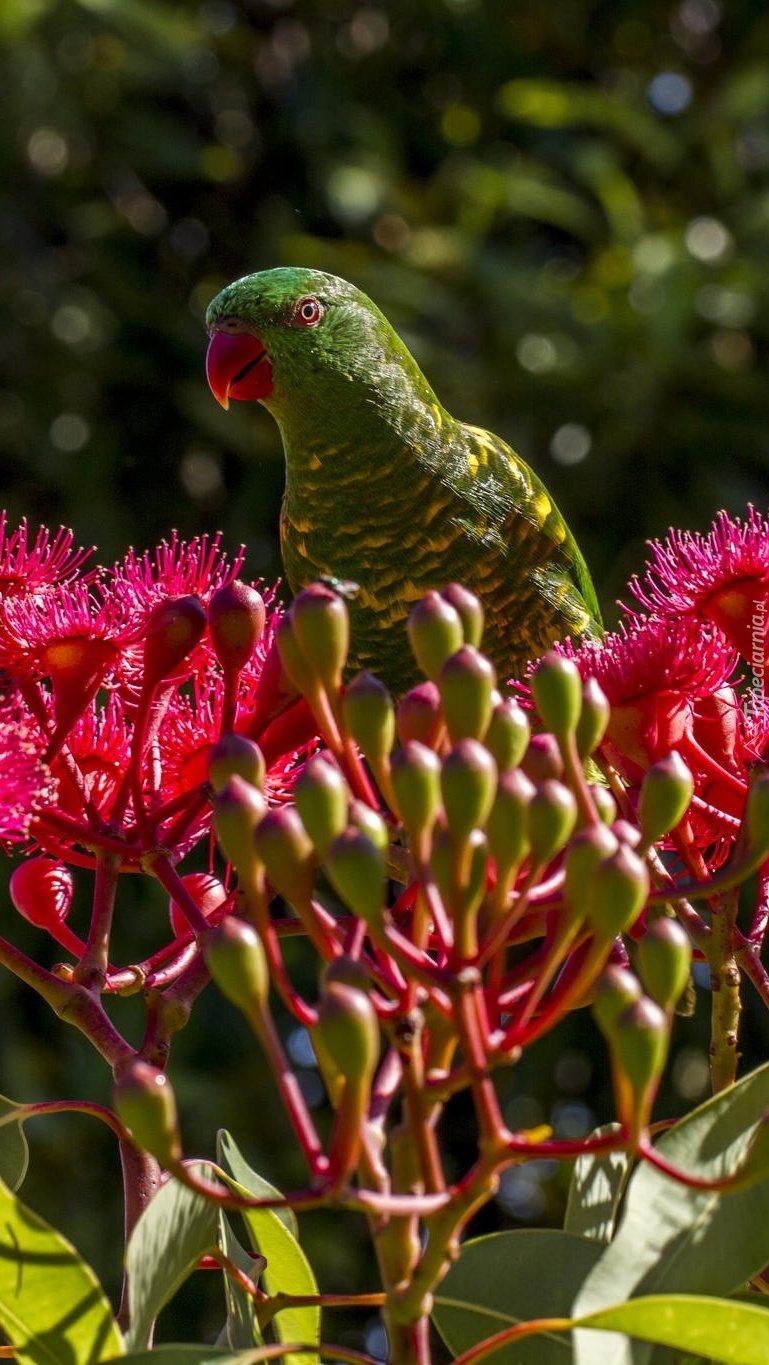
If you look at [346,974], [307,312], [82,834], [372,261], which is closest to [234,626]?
[82,834]

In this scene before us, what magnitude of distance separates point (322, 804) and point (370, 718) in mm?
64

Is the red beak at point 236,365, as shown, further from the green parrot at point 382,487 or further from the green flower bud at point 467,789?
the green flower bud at point 467,789

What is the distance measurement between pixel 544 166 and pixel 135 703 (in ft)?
10.3

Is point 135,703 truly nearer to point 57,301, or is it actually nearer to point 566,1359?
point 566,1359

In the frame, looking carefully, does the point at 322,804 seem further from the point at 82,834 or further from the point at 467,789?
the point at 82,834

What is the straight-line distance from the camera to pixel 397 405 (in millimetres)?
1771

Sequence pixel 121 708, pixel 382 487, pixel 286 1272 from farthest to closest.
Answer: pixel 382 487 < pixel 121 708 < pixel 286 1272

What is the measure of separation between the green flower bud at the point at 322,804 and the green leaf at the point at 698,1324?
226 millimetres

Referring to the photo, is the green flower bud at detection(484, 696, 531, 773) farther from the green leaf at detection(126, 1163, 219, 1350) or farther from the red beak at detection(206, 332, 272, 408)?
the red beak at detection(206, 332, 272, 408)

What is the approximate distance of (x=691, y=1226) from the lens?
0.72m

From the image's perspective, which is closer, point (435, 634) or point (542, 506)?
point (435, 634)

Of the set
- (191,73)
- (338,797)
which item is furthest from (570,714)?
(191,73)

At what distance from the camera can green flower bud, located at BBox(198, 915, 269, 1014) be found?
0.59 m

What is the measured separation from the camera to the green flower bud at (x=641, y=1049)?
0.57 meters
